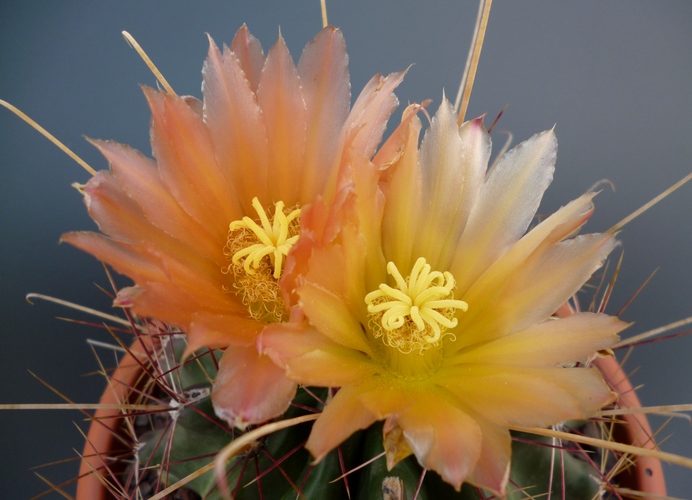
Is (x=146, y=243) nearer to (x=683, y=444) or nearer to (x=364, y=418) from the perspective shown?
(x=364, y=418)

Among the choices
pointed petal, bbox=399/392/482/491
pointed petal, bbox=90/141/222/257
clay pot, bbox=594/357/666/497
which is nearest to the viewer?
pointed petal, bbox=399/392/482/491

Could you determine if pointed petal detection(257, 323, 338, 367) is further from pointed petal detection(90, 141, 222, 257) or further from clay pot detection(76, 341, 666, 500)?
clay pot detection(76, 341, 666, 500)

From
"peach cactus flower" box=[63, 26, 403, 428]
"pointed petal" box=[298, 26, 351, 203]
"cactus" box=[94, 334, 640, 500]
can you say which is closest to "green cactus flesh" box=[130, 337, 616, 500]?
"cactus" box=[94, 334, 640, 500]

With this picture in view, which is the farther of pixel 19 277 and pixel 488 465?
pixel 19 277

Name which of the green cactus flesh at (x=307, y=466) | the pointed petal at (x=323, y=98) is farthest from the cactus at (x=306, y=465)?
the pointed petal at (x=323, y=98)

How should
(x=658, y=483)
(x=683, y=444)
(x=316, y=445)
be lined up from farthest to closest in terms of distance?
1. (x=683, y=444)
2. (x=658, y=483)
3. (x=316, y=445)

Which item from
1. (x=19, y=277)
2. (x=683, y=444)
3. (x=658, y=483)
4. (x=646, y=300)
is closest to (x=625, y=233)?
(x=646, y=300)
